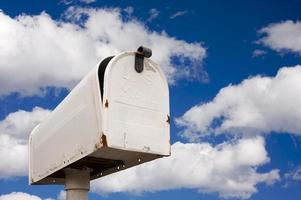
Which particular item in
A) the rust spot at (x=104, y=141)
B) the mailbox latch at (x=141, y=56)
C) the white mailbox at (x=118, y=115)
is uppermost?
the mailbox latch at (x=141, y=56)

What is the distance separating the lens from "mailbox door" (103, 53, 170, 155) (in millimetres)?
2740

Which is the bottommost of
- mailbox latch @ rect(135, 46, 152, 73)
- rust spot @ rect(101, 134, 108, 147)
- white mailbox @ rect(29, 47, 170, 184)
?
rust spot @ rect(101, 134, 108, 147)

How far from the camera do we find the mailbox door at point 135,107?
8.99 ft

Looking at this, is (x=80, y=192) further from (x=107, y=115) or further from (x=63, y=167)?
(x=107, y=115)

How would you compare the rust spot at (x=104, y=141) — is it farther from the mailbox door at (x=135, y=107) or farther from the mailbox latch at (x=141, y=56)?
the mailbox latch at (x=141, y=56)

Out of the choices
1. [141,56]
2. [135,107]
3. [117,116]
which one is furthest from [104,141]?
[141,56]

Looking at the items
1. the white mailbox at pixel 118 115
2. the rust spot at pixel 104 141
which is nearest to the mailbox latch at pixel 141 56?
the white mailbox at pixel 118 115

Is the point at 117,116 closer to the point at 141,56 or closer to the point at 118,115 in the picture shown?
the point at 118,115

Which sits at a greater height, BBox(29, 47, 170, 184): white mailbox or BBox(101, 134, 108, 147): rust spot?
BBox(29, 47, 170, 184): white mailbox

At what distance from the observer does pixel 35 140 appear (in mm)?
3924

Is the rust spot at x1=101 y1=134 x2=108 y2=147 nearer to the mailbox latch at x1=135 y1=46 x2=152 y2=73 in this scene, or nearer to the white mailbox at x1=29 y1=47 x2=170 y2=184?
the white mailbox at x1=29 y1=47 x2=170 y2=184

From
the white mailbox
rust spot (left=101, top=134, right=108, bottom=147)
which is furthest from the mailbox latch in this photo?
rust spot (left=101, top=134, right=108, bottom=147)

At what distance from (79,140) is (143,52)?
2.21 feet

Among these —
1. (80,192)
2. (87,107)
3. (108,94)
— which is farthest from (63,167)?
(108,94)
